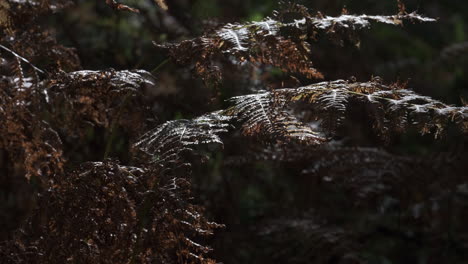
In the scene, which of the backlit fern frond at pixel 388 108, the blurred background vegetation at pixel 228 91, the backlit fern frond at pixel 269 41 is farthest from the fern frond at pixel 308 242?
the backlit fern frond at pixel 388 108

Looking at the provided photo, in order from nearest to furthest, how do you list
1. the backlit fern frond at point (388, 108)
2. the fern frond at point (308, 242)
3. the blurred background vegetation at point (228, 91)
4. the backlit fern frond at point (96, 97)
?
the backlit fern frond at point (388, 108), the backlit fern frond at point (96, 97), the fern frond at point (308, 242), the blurred background vegetation at point (228, 91)

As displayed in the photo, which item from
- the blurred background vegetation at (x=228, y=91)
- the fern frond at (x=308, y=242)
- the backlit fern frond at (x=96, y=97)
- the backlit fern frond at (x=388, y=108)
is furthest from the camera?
the blurred background vegetation at (x=228, y=91)

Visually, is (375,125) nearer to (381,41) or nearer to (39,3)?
(39,3)

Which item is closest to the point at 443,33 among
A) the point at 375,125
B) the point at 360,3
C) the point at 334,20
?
the point at 360,3

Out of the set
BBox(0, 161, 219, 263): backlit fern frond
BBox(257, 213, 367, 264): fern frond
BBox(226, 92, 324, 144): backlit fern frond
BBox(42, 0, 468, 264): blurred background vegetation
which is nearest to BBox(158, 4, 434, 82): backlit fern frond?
BBox(42, 0, 468, 264): blurred background vegetation

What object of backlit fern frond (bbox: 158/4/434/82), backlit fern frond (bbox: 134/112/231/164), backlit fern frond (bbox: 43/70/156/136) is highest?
backlit fern frond (bbox: 158/4/434/82)

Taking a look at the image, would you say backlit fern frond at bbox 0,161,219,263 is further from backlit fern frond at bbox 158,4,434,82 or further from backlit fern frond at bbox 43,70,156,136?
backlit fern frond at bbox 158,4,434,82

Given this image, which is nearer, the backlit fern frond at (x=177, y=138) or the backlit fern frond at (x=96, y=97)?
the backlit fern frond at (x=177, y=138)

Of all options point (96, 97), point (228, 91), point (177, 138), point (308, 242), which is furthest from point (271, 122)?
point (228, 91)

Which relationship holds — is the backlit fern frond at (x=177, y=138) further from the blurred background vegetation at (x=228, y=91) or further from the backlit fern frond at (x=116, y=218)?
the blurred background vegetation at (x=228, y=91)
